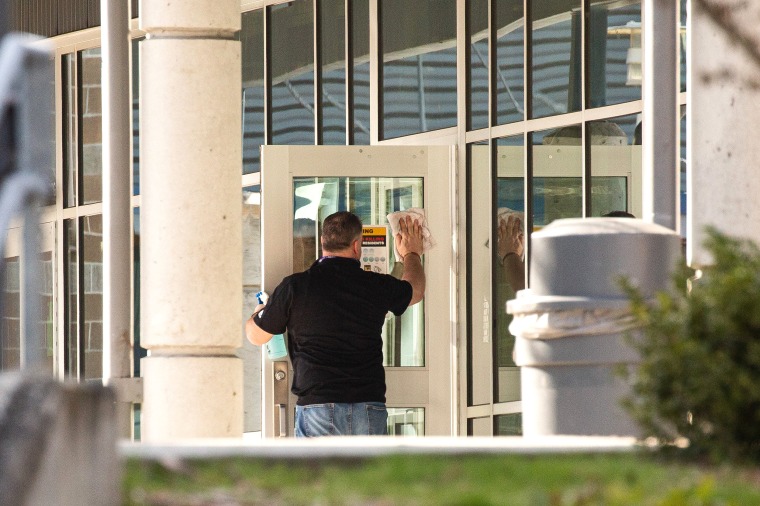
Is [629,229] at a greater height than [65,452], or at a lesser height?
greater

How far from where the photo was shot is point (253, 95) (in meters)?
11.3

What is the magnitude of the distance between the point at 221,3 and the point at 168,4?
0.26 meters

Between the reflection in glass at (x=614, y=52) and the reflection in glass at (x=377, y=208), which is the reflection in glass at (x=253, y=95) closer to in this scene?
the reflection in glass at (x=377, y=208)

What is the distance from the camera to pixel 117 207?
8039mm

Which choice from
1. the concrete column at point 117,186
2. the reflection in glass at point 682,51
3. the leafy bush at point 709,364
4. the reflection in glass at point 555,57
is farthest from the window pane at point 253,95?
the leafy bush at point 709,364

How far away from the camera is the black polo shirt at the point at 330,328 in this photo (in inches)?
323

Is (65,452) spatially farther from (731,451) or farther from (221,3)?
(221,3)

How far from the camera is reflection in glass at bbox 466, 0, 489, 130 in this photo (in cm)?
992

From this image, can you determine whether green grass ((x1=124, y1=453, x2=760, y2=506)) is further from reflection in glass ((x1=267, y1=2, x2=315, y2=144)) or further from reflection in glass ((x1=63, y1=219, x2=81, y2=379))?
reflection in glass ((x1=63, y1=219, x2=81, y2=379))

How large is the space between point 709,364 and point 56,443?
1943 millimetres

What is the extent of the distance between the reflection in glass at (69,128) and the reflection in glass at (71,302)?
0.29 m

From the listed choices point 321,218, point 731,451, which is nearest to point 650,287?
point 731,451

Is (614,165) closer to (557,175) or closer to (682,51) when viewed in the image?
(557,175)

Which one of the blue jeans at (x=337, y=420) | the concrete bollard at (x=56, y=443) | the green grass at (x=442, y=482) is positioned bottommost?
the blue jeans at (x=337, y=420)
